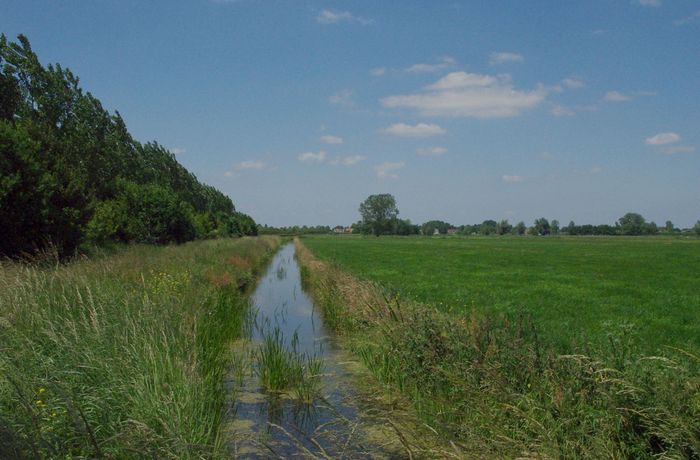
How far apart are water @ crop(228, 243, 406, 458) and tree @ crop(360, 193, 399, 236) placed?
165397mm

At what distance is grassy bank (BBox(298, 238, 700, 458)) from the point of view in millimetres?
4988

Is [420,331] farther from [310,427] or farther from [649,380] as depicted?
[649,380]

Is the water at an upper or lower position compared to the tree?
lower

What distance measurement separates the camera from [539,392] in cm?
587

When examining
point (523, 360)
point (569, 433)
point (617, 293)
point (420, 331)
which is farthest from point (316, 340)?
point (617, 293)

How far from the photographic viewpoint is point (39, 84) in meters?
32.3

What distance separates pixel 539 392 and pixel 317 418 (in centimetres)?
339

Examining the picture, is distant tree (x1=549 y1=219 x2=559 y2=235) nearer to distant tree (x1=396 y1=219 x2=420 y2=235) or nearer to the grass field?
distant tree (x1=396 y1=219 x2=420 y2=235)

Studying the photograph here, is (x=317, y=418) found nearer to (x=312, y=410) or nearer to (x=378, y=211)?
(x=312, y=410)

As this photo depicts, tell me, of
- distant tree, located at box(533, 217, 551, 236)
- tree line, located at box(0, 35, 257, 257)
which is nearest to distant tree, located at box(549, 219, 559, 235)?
distant tree, located at box(533, 217, 551, 236)

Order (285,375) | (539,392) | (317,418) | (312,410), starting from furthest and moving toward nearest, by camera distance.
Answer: (285,375), (312,410), (317,418), (539,392)

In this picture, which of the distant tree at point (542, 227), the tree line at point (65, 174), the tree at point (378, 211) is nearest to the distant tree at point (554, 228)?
the distant tree at point (542, 227)

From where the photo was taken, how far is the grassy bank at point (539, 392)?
4.99 m

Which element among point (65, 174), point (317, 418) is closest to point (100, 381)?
point (317, 418)
